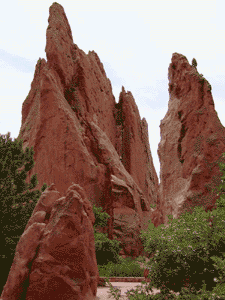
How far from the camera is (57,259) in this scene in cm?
860

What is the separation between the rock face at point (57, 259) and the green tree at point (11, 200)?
5102 mm

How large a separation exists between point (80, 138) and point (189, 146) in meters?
13.2

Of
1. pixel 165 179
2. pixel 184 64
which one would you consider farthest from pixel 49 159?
pixel 184 64

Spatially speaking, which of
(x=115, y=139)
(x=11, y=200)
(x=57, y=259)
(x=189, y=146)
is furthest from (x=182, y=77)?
(x=115, y=139)

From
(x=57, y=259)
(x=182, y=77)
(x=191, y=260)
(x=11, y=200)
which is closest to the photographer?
(x=191, y=260)

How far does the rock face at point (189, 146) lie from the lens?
53.1ft

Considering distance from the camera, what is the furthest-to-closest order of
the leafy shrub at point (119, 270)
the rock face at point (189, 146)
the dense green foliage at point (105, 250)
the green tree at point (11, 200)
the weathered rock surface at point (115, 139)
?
the dense green foliage at point (105, 250)
the leafy shrub at point (119, 270)
the weathered rock surface at point (115, 139)
the rock face at point (189, 146)
the green tree at point (11, 200)

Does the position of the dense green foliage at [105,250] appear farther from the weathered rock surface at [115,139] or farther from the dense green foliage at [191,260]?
the dense green foliage at [191,260]

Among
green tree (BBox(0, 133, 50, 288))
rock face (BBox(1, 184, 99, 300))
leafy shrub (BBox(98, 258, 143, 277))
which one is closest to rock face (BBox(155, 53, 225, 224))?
leafy shrub (BBox(98, 258, 143, 277))

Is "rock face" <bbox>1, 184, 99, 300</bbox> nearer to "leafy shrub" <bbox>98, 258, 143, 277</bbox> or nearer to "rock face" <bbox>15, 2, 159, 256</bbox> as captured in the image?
"leafy shrub" <bbox>98, 258, 143, 277</bbox>

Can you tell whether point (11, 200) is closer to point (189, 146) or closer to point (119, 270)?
point (119, 270)

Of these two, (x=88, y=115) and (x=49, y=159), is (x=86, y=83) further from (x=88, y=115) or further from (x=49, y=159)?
(x=49, y=159)

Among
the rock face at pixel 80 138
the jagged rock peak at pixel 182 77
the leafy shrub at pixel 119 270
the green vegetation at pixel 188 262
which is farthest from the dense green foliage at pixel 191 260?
the rock face at pixel 80 138

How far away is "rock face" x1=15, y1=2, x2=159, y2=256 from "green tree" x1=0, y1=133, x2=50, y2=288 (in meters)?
9.61
